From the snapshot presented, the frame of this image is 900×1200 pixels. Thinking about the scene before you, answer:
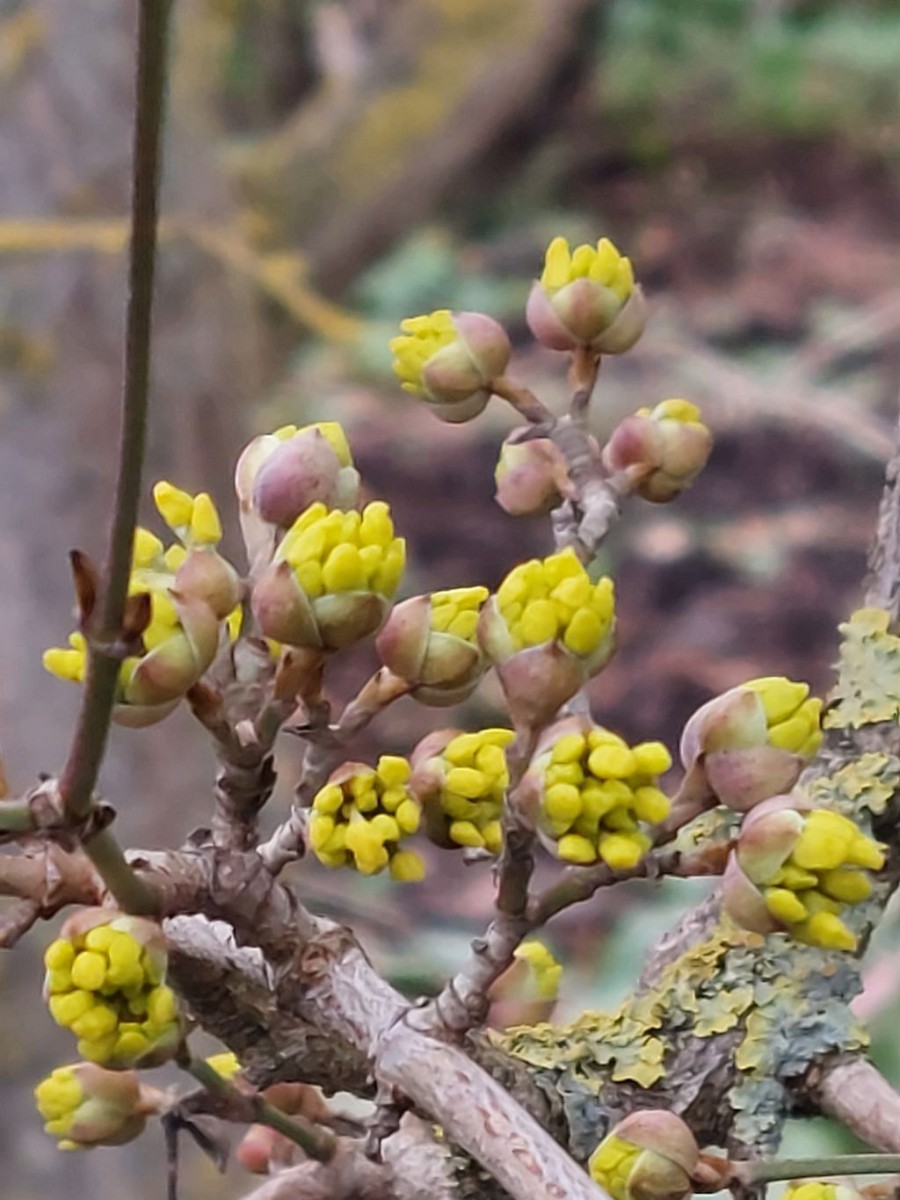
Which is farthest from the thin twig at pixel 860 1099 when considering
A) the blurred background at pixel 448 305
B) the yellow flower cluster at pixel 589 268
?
the blurred background at pixel 448 305

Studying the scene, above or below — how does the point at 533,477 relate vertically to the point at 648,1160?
above

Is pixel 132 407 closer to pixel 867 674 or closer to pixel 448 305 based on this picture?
pixel 867 674

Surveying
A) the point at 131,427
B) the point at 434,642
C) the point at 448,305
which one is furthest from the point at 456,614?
the point at 448,305

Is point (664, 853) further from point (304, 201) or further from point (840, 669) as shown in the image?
point (304, 201)

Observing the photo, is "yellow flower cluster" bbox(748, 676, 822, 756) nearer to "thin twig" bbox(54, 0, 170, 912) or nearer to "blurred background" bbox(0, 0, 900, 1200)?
"thin twig" bbox(54, 0, 170, 912)

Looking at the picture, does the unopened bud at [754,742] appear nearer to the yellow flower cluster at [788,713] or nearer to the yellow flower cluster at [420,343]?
the yellow flower cluster at [788,713]
